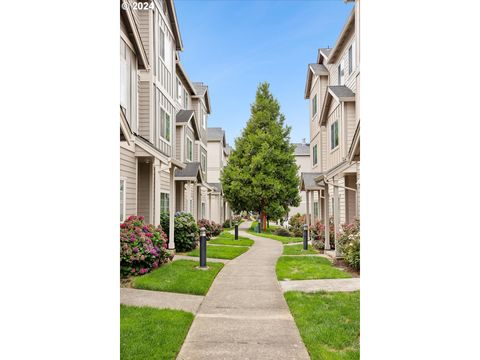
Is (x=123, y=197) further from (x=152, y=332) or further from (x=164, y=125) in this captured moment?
(x=152, y=332)

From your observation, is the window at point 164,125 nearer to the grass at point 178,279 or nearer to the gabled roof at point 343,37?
the grass at point 178,279

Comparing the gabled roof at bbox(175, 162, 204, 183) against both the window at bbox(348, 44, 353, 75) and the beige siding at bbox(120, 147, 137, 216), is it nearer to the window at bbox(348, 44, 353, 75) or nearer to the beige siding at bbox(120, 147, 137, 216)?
the beige siding at bbox(120, 147, 137, 216)

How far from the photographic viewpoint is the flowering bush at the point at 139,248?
8.27m

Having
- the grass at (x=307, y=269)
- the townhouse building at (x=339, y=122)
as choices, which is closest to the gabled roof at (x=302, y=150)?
the townhouse building at (x=339, y=122)

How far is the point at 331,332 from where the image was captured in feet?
15.7

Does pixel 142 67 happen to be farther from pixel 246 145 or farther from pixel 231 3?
pixel 246 145

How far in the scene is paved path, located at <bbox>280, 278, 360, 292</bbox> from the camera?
753 cm

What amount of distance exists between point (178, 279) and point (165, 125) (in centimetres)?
796

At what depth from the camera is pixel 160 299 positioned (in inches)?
258

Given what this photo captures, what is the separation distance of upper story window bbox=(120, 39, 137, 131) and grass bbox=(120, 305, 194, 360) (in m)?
6.20

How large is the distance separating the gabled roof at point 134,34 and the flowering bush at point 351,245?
7810 millimetres

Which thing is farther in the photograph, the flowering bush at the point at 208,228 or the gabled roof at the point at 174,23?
the flowering bush at the point at 208,228
